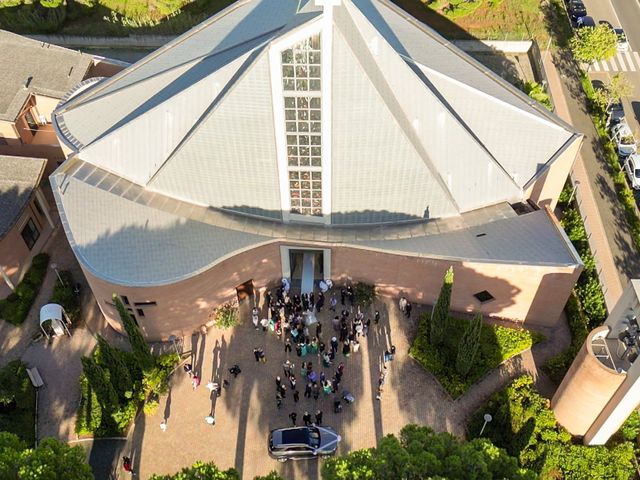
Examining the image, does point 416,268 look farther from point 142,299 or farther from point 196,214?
point 142,299

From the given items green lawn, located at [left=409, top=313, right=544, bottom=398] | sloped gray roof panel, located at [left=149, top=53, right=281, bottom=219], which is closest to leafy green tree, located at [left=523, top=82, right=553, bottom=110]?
green lawn, located at [left=409, top=313, right=544, bottom=398]

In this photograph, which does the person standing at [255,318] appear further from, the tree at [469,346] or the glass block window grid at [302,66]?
the glass block window grid at [302,66]

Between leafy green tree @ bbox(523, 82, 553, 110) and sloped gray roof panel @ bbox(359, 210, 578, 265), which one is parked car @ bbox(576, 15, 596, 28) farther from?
sloped gray roof panel @ bbox(359, 210, 578, 265)

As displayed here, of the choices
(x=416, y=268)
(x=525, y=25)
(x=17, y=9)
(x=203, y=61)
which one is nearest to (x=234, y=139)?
(x=203, y=61)

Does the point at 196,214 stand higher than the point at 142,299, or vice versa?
the point at 196,214

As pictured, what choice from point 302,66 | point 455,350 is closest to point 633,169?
point 455,350

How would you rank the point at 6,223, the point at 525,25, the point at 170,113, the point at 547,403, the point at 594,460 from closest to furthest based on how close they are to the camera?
the point at 594,460
the point at 547,403
the point at 170,113
the point at 6,223
the point at 525,25

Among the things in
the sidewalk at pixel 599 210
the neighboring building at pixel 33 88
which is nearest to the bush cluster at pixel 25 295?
the neighboring building at pixel 33 88
